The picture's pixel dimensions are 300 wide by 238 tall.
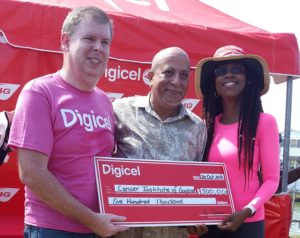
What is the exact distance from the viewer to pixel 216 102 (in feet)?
9.34

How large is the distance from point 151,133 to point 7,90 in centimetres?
151

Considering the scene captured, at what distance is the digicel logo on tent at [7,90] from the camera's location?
3449 millimetres

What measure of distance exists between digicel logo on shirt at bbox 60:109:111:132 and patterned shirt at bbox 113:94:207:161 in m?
0.27

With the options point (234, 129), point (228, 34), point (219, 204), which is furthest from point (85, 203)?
point (228, 34)

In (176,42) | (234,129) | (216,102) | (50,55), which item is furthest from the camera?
(176,42)

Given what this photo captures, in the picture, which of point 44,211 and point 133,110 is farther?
point 133,110

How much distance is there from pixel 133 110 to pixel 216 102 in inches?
23.9

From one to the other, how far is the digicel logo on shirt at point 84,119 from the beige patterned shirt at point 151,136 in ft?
0.89

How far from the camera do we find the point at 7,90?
3.46 m

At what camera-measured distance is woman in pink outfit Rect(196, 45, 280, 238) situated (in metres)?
2.53

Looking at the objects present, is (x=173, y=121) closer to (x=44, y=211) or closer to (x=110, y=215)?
(x=110, y=215)

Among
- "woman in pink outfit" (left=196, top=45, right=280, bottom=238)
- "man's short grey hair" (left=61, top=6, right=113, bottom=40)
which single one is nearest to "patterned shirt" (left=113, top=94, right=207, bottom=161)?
"woman in pink outfit" (left=196, top=45, right=280, bottom=238)

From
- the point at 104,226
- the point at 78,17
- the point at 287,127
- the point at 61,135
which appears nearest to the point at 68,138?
the point at 61,135

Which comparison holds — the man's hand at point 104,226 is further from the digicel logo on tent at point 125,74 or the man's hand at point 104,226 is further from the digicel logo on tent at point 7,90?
the digicel logo on tent at point 125,74
